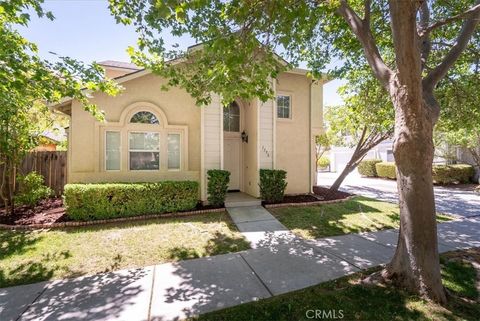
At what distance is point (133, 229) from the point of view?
6922 millimetres

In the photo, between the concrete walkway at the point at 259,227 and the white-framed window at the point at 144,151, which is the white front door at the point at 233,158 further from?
the white-framed window at the point at 144,151

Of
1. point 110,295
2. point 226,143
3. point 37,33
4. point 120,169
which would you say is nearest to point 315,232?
point 110,295

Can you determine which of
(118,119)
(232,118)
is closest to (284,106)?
(232,118)

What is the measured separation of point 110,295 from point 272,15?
218 inches

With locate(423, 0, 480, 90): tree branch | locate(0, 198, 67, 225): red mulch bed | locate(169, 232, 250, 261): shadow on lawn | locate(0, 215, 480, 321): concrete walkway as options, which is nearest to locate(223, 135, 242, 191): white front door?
locate(169, 232, 250, 261): shadow on lawn

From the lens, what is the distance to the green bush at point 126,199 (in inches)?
292

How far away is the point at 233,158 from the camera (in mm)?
11664

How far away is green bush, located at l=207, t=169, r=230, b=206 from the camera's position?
901 centimetres

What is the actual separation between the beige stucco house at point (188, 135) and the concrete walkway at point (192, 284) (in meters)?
4.87

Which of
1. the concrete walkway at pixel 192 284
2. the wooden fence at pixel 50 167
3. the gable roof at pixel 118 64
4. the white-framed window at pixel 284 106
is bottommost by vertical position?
the concrete walkway at pixel 192 284

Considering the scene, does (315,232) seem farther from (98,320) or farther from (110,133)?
(110,133)

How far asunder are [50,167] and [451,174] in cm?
2540

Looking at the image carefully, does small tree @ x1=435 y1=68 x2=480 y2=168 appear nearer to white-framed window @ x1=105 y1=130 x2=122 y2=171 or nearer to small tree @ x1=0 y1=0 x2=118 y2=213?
small tree @ x1=0 y1=0 x2=118 y2=213

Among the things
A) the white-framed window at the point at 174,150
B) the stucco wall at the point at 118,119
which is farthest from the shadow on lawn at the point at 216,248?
the white-framed window at the point at 174,150
